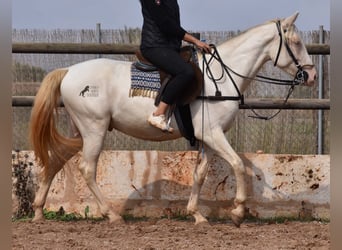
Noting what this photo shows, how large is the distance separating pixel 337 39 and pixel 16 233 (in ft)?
16.8

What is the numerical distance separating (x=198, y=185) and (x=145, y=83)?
1300mm

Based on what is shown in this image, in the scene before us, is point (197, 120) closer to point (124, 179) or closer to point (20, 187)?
point (124, 179)

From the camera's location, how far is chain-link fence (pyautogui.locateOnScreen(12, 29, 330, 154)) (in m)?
8.05

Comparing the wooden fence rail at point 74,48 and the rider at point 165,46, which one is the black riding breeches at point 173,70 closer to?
the rider at point 165,46

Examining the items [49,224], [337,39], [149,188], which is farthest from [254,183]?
[337,39]

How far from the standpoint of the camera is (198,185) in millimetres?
6391

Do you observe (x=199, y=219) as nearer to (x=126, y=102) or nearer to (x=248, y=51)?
→ (x=126, y=102)

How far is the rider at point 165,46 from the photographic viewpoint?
586cm

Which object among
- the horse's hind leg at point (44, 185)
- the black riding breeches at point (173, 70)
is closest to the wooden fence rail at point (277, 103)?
the horse's hind leg at point (44, 185)

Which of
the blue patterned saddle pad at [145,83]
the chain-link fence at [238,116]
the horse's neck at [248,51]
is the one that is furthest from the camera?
the chain-link fence at [238,116]

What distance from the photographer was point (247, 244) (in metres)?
4.98

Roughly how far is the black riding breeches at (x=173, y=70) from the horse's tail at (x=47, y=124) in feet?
3.87

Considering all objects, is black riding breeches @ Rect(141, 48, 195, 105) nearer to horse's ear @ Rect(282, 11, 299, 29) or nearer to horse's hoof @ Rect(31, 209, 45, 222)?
horse's ear @ Rect(282, 11, 299, 29)

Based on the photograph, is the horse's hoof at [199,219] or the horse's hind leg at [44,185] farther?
the horse's hind leg at [44,185]
